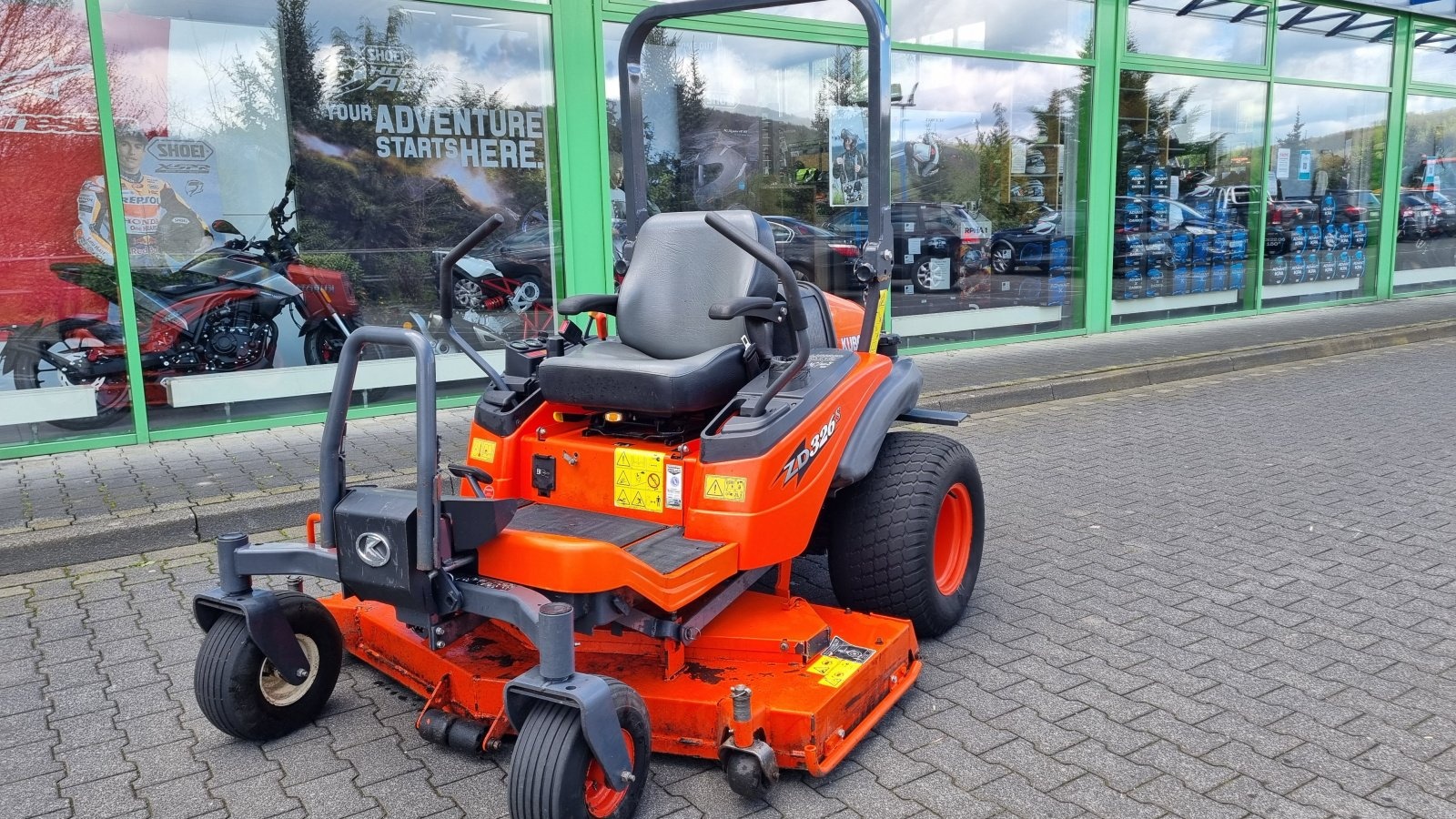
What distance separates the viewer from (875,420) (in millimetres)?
3799

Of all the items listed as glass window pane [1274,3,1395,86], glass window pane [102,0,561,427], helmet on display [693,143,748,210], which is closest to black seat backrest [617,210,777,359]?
glass window pane [102,0,561,427]

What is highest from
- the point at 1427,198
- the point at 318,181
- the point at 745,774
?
the point at 318,181

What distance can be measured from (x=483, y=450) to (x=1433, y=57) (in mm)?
15893

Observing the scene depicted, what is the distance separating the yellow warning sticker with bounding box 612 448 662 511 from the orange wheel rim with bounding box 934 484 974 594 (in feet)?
3.99

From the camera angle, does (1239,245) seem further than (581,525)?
Yes

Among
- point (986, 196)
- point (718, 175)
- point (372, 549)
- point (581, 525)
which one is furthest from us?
point (986, 196)

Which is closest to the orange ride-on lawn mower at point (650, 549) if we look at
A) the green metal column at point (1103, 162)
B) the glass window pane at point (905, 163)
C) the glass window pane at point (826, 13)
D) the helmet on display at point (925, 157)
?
the glass window pane at point (905, 163)

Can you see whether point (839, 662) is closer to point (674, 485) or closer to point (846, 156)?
point (674, 485)

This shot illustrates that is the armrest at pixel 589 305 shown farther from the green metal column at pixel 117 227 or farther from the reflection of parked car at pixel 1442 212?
the reflection of parked car at pixel 1442 212

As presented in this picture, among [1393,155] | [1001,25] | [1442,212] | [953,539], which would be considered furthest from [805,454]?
[1442,212]

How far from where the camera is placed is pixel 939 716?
11.0ft

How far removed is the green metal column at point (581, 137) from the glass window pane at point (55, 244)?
2.97 meters

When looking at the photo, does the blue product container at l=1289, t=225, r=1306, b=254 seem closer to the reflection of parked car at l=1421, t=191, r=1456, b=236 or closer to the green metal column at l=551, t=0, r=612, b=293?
the reflection of parked car at l=1421, t=191, r=1456, b=236

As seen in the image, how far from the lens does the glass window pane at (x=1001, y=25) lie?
1009 centimetres
